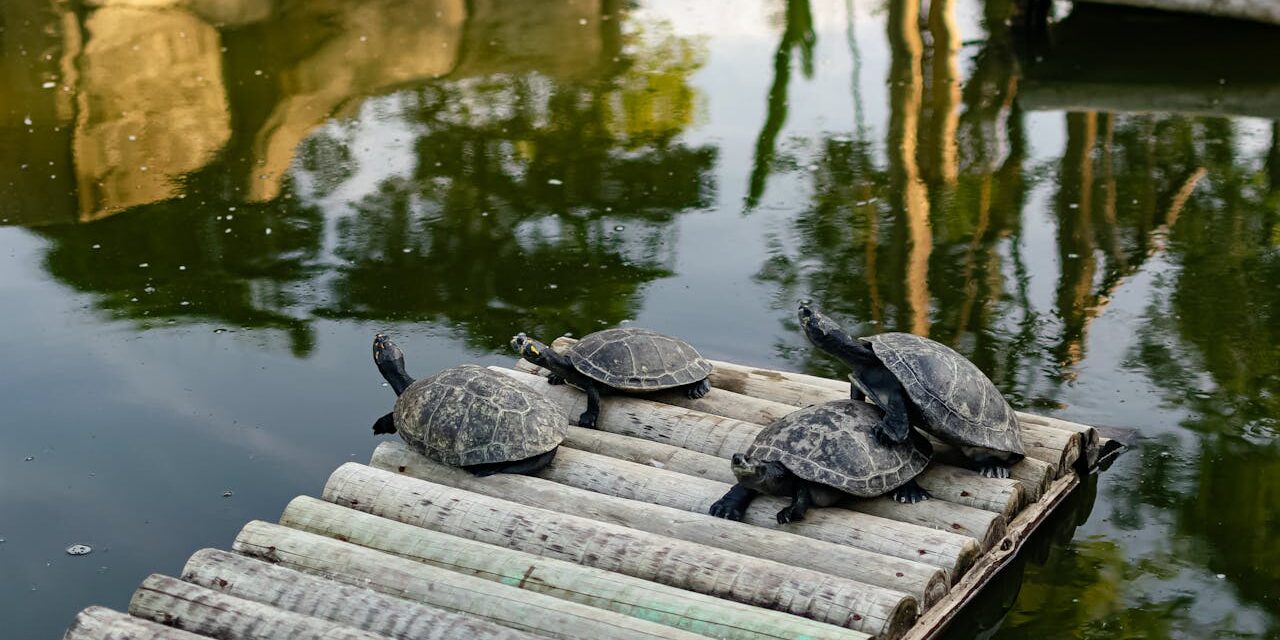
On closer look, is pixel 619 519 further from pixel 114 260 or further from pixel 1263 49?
pixel 1263 49

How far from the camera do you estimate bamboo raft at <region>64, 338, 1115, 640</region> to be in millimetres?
4793

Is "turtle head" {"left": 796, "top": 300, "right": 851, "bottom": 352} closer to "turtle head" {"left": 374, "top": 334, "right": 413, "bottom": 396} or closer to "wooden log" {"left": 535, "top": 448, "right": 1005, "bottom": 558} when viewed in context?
"wooden log" {"left": 535, "top": 448, "right": 1005, "bottom": 558}

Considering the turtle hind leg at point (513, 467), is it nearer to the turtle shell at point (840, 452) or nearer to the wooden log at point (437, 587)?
the wooden log at point (437, 587)

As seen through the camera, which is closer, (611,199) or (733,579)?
(733,579)

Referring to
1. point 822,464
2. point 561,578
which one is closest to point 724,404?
point 822,464

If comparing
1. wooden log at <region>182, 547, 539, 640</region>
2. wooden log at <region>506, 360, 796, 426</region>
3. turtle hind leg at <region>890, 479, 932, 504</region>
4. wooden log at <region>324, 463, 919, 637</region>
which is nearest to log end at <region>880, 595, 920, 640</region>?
wooden log at <region>324, 463, 919, 637</region>

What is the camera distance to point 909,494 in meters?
5.55

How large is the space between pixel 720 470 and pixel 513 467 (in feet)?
2.83

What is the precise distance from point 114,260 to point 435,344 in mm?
2713

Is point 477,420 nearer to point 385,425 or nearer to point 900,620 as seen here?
point 385,425

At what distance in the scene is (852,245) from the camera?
8.85m

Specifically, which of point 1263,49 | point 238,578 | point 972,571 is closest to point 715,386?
point 972,571

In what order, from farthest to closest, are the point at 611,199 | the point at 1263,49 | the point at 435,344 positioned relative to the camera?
the point at 1263,49
the point at 611,199
the point at 435,344

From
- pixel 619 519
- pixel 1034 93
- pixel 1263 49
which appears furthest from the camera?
pixel 1263 49
